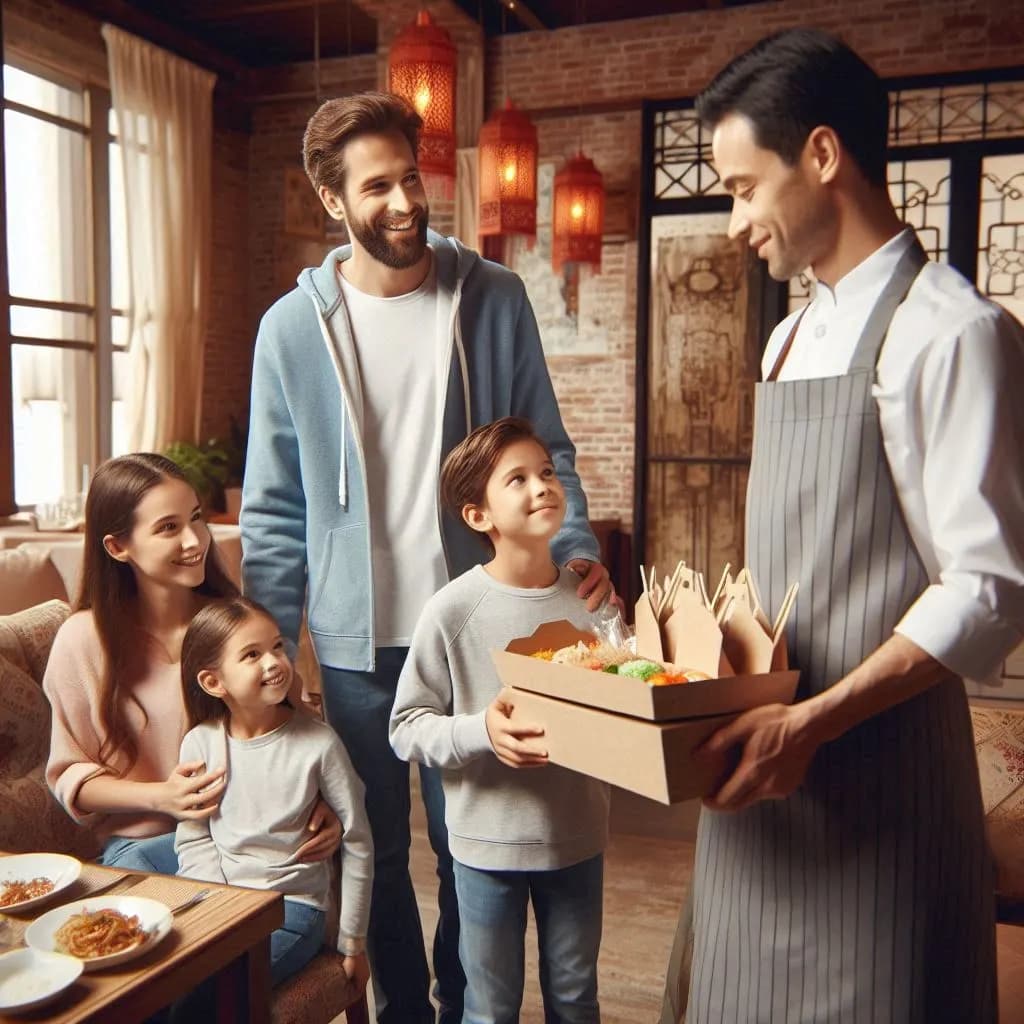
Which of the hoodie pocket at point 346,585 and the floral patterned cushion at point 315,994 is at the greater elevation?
the hoodie pocket at point 346,585

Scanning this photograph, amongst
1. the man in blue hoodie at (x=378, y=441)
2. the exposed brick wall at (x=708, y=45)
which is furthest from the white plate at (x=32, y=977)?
the exposed brick wall at (x=708, y=45)

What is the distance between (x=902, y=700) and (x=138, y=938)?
1004 mm

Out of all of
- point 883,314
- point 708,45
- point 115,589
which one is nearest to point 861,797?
point 883,314

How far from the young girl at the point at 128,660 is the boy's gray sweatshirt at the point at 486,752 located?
46cm

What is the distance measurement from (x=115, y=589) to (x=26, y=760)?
0.42 metres

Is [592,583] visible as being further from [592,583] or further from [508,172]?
[508,172]

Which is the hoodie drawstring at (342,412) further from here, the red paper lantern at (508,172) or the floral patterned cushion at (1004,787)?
the red paper lantern at (508,172)

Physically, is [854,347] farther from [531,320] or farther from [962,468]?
[531,320]

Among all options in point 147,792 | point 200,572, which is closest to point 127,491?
point 200,572

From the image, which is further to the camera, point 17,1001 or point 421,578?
point 421,578

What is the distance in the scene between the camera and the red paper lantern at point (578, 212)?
20.7 ft

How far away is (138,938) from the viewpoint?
4.56 ft

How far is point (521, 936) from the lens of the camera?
1.82 meters

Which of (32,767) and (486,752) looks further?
(32,767)
